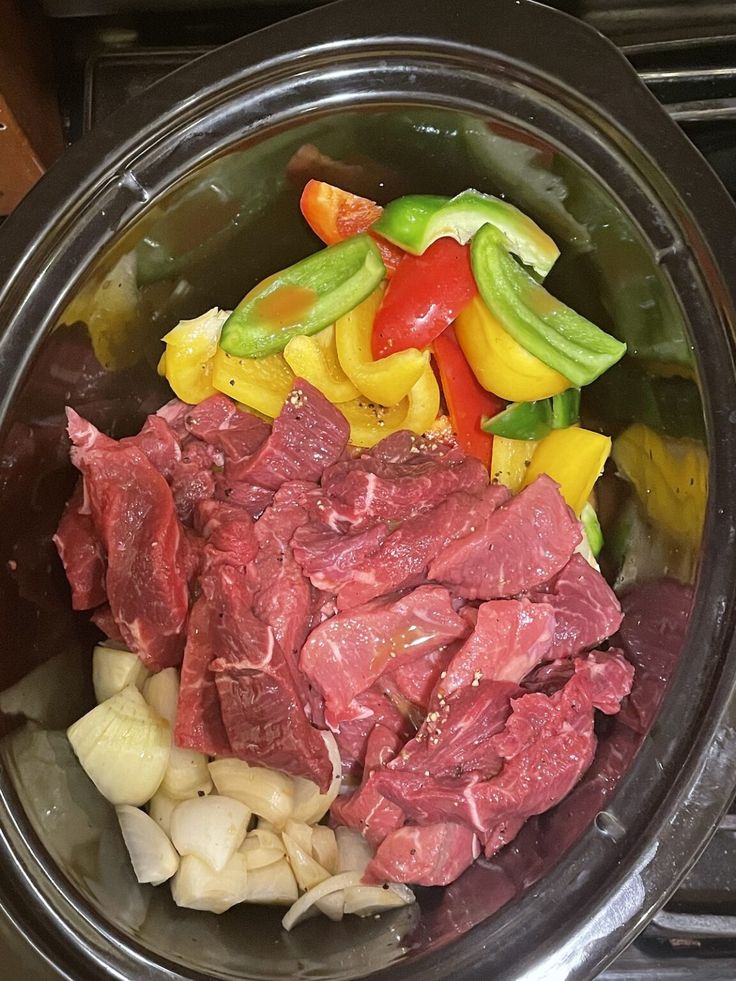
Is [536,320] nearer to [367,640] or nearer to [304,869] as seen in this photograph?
[367,640]

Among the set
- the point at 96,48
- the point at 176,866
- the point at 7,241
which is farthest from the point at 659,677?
the point at 96,48

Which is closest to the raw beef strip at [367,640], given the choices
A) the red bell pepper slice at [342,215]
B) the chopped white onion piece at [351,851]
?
the chopped white onion piece at [351,851]

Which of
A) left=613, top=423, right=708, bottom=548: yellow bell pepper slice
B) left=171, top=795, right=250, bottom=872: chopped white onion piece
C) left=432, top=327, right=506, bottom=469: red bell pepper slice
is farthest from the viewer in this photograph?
left=432, top=327, right=506, bottom=469: red bell pepper slice

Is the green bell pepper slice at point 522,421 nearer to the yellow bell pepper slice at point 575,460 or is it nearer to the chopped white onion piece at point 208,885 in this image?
the yellow bell pepper slice at point 575,460

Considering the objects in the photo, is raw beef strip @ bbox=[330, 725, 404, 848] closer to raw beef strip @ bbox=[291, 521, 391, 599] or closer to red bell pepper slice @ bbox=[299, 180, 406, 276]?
raw beef strip @ bbox=[291, 521, 391, 599]

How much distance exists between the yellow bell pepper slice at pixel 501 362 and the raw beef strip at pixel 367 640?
17.0 inches

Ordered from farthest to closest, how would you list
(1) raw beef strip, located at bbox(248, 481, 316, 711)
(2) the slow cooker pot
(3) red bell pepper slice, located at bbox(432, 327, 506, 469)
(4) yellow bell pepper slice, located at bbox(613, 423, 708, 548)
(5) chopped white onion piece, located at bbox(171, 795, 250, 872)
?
(3) red bell pepper slice, located at bbox(432, 327, 506, 469) < (1) raw beef strip, located at bbox(248, 481, 316, 711) < (5) chopped white onion piece, located at bbox(171, 795, 250, 872) < (4) yellow bell pepper slice, located at bbox(613, 423, 708, 548) < (2) the slow cooker pot

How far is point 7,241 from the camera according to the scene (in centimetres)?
150

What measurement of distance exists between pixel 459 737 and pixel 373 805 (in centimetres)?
21

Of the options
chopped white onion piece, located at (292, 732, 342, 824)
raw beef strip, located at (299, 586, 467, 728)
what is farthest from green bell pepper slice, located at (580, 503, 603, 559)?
chopped white onion piece, located at (292, 732, 342, 824)

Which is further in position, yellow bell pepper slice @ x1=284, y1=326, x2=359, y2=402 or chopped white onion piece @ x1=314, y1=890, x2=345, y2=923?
yellow bell pepper slice @ x1=284, y1=326, x2=359, y2=402

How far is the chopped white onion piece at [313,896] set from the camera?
154 cm

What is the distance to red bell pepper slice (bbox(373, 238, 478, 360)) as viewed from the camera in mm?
1596

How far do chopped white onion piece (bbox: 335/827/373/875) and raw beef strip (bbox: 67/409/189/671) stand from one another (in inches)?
20.5
